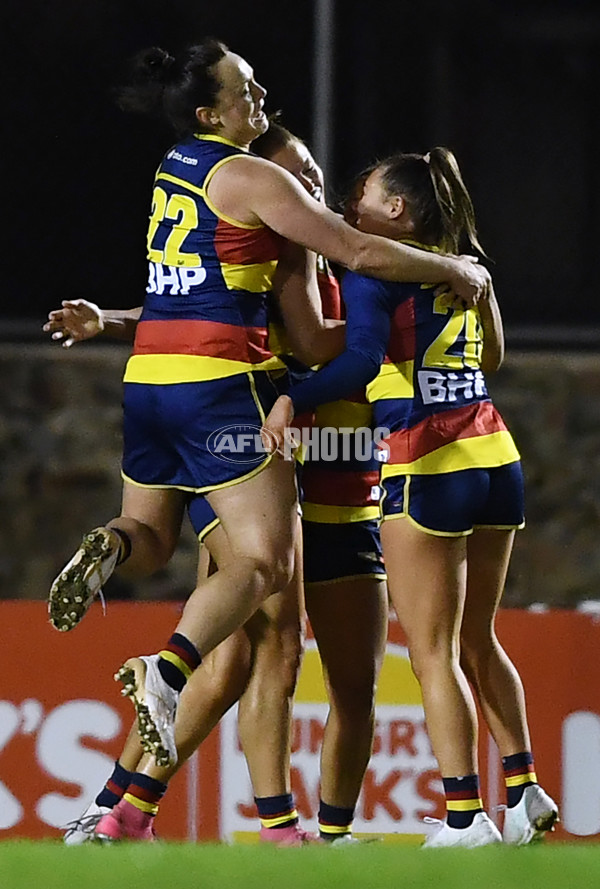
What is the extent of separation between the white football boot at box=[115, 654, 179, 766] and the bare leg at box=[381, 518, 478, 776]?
594 millimetres

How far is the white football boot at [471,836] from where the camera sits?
3908 millimetres

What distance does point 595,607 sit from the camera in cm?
535

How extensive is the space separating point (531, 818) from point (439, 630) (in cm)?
48

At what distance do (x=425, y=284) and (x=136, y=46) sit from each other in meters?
4.65

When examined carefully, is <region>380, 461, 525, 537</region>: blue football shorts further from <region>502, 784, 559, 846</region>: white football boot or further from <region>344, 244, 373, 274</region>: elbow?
<region>502, 784, 559, 846</region>: white football boot

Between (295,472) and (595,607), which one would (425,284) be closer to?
(295,472)

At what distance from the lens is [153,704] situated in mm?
3590

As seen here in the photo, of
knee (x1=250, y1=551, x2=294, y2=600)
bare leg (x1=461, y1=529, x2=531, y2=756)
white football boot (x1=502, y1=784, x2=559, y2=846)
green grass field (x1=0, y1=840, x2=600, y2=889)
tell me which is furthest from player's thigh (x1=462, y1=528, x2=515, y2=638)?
green grass field (x1=0, y1=840, x2=600, y2=889)

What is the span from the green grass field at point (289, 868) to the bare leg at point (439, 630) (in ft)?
1.47

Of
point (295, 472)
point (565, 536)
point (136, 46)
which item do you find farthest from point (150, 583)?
point (295, 472)

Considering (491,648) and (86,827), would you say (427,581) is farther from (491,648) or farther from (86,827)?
(86,827)

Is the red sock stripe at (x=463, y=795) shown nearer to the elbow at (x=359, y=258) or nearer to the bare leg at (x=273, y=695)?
the bare leg at (x=273, y=695)

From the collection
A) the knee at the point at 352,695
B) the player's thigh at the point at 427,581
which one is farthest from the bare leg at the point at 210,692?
the player's thigh at the point at 427,581

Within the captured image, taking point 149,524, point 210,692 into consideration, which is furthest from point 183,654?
point 210,692
